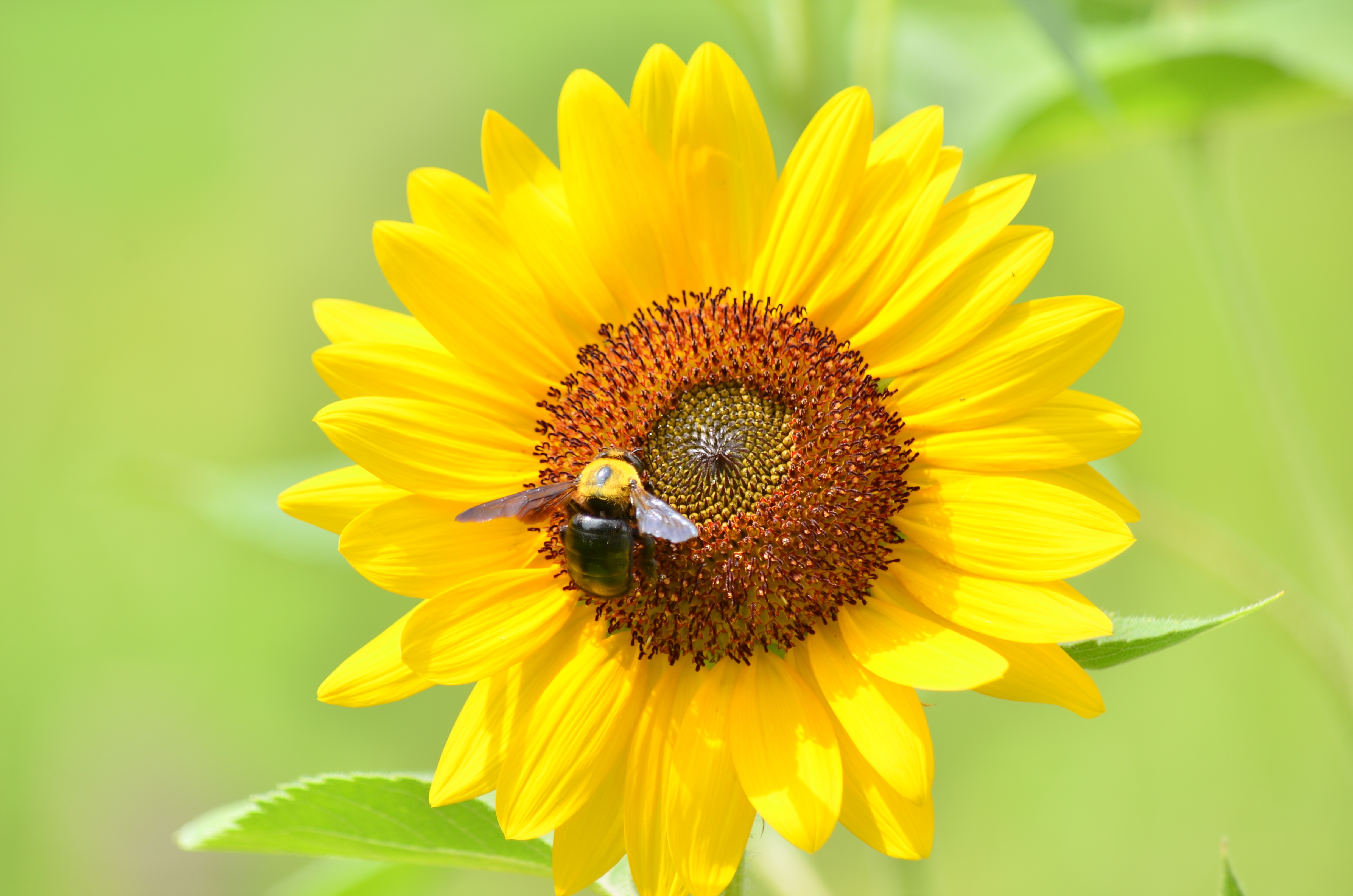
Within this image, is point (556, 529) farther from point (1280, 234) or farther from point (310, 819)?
point (1280, 234)

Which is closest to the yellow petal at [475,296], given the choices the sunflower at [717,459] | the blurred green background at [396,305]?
the sunflower at [717,459]

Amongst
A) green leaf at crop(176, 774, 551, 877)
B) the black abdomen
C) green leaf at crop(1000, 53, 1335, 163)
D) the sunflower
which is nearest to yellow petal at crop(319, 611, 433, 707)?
the sunflower

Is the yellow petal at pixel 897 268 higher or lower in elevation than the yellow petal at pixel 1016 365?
higher

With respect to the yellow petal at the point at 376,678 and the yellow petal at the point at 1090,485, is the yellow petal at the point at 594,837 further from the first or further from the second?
the yellow petal at the point at 1090,485

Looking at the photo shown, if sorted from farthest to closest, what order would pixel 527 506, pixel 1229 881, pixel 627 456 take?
1. pixel 627 456
2. pixel 527 506
3. pixel 1229 881

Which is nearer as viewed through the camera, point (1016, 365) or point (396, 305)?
point (1016, 365)

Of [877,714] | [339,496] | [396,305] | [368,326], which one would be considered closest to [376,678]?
[339,496]

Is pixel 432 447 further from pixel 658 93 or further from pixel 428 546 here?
pixel 658 93
